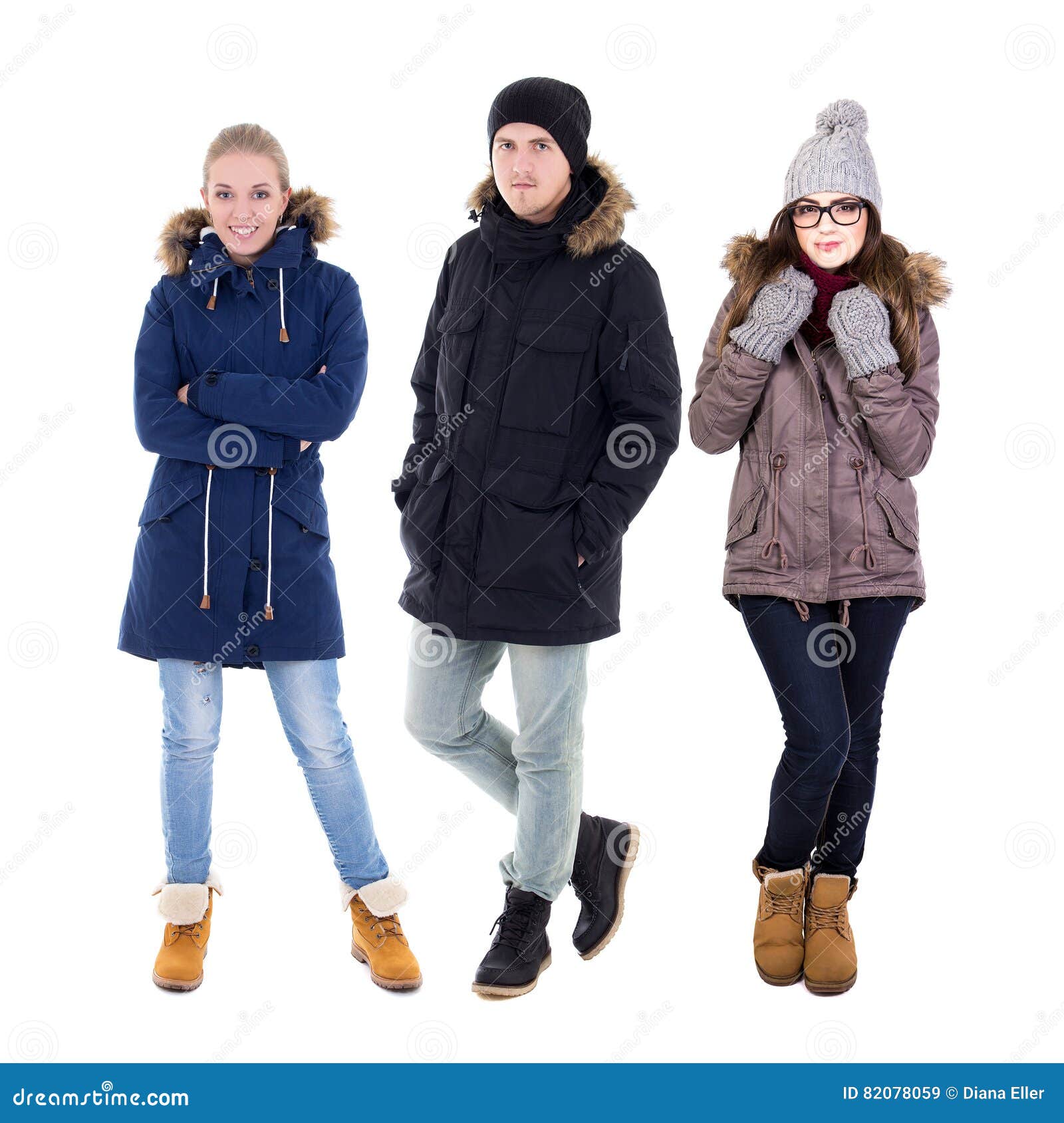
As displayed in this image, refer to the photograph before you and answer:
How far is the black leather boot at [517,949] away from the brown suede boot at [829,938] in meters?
0.68

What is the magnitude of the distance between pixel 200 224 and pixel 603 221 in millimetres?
1065

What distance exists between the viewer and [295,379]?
346cm

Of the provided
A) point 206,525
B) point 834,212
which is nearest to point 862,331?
point 834,212

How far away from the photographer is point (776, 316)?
3.41 meters

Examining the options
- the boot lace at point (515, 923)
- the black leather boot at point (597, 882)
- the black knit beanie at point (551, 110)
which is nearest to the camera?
the black knit beanie at point (551, 110)

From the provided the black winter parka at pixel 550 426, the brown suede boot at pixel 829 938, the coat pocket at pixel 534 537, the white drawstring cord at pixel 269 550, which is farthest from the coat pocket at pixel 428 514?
the brown suede boot at pixel 829 938

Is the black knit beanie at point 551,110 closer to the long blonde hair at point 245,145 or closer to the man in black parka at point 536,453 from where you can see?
the man in black parka at point 536,453

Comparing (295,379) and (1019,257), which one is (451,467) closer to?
(295,379)

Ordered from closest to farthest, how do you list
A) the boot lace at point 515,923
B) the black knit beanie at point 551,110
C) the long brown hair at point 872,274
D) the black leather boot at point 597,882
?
the black knit beanie at point 551,110, the long brown hair at point 872,274, the boot lace at point 515,923, the black leather boot at point 597,882

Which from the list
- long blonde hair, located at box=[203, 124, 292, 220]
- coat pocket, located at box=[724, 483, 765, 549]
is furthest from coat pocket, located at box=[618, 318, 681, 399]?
long blonde hair, located at box=[203, 124, 292, 220]

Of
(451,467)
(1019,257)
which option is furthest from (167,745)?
(1019,257)

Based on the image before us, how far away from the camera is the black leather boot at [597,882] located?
147 inches

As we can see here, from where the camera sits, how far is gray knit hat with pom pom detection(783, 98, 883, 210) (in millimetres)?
3434

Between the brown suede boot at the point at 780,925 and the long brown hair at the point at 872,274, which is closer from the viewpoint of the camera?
the long brown hair at the point at 872,274
